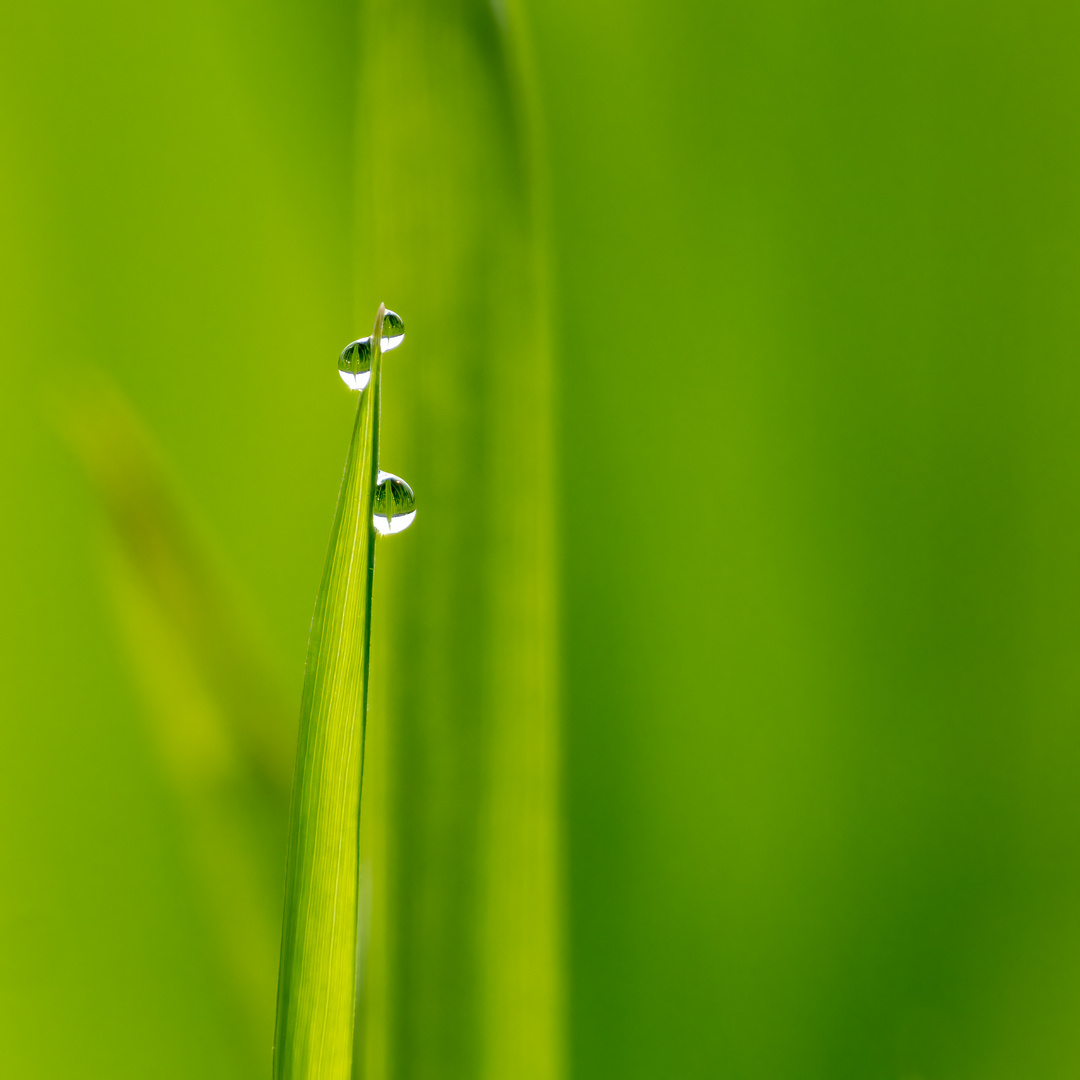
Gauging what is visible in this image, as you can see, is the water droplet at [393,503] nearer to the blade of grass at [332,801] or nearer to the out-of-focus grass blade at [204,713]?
the blade of grass at [332,801]

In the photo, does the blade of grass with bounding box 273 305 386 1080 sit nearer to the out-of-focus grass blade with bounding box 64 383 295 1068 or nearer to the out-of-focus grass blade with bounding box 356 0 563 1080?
the out-of-focus grass blade with bounding box 356 0 563 1080

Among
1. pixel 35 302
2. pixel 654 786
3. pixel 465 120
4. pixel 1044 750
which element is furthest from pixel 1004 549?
pixel 35 302

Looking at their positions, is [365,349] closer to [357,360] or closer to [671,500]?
[357,360]

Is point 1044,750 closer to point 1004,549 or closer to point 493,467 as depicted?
point 1004,549

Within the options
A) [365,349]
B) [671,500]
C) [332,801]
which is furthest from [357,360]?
[671,500]

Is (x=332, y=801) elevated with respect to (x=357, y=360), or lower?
lower

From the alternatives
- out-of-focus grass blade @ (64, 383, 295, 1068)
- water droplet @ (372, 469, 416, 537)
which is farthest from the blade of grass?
out-of-focus grass blade @ (64, 383, 295, 1068)

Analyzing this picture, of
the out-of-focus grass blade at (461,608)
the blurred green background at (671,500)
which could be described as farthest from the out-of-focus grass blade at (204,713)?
the out-of-focus grass blade at (461,608)
